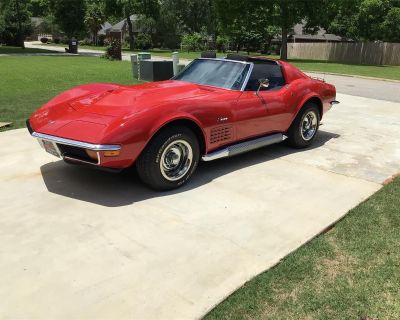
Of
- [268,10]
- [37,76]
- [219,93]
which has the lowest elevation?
[37,76]

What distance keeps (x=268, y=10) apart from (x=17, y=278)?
34660mm

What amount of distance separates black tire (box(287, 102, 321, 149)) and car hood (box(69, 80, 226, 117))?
151cm

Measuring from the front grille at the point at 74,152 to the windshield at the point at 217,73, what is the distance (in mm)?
2062

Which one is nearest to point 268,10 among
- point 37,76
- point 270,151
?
point 37,76

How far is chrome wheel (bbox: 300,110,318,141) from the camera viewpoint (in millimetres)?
6352

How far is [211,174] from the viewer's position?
5.09m

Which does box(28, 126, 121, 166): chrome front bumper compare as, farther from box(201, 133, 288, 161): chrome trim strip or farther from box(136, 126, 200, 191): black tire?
box(201, 133, 288, 161): chrome trim strip

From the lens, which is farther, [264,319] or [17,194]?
[17,194]

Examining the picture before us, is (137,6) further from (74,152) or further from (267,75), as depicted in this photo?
(74,152)

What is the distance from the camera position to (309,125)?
21.3 ft

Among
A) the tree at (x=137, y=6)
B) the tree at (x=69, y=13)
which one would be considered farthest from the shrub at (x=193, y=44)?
the tree at (x=69, y=13)

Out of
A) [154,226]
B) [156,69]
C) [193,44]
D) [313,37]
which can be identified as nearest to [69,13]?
[193,44]

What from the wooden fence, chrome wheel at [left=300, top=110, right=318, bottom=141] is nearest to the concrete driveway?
chrome wheel at [left=300, top=110, right=318, bottom=141]

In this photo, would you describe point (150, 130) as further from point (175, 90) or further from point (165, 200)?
point (175, 90)
